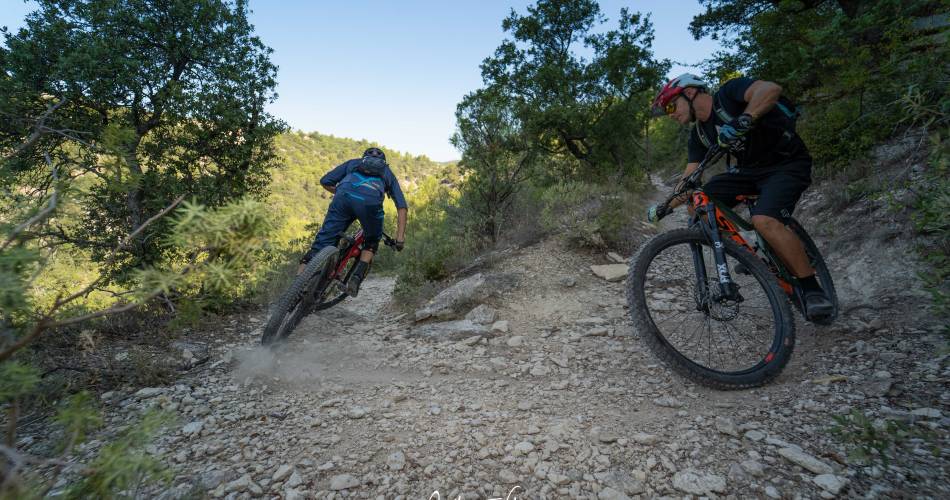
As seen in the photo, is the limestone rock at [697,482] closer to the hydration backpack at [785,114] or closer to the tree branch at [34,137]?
the hydration backpack at [785,114]

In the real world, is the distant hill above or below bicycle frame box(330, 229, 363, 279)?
above

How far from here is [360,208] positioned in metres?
4.28

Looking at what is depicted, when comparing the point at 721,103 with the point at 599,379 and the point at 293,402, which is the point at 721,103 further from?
the point at 293,402

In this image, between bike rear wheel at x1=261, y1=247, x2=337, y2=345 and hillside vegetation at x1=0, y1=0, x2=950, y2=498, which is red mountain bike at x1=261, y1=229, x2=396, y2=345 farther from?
hillside vegetation at x1=0, y1=0, x2=950, y2=498

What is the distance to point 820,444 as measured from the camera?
1973mm

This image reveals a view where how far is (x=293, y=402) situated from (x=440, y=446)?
4.47 feet

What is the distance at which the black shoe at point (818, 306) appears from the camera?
9.20ft

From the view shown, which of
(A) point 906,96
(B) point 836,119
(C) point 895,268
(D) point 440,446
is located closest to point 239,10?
(D) point 440,446

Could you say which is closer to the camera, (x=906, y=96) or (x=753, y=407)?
(x=906, y=96)

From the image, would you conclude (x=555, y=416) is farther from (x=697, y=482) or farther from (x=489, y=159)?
(x=489, y=159)

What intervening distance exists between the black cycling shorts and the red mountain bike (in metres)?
3.60

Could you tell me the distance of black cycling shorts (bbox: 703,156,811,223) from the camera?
2920 millimetres

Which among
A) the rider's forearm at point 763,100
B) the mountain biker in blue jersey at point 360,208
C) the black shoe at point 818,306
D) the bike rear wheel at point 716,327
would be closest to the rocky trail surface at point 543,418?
the bike rear wheel at point 716,327

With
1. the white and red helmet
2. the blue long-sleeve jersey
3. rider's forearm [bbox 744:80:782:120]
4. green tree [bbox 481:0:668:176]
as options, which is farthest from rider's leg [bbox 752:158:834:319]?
green tree [bbox 481:0:668:176]
